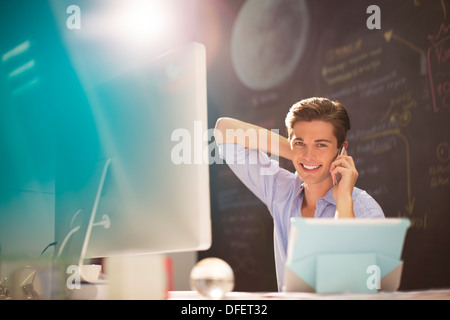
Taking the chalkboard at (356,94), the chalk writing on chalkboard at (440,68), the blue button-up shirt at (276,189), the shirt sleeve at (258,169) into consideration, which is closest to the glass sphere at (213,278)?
the blue button-up shirt at (276,189)

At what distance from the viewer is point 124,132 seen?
1.00 m

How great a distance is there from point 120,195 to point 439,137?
1598 millimetres

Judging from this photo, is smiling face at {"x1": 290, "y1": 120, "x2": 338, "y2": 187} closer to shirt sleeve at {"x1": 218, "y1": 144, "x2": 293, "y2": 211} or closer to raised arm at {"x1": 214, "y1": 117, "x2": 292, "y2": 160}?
raised arm at {"x1": 214, "y1": 117, "x2": 292, "y2": 160}

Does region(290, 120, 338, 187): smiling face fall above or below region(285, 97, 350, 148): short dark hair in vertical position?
below

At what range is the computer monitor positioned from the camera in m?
0.89

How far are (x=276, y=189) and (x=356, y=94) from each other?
964mm

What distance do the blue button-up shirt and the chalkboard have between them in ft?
2.16

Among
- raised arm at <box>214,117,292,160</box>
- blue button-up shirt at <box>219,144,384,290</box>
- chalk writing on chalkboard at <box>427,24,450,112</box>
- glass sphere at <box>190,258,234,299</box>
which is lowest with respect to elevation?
glass sphere at <box>190,258,234,299</box>

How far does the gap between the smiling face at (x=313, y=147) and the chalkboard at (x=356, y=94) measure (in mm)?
708

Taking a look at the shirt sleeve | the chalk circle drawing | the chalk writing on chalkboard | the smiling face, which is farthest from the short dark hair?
the chalk circle drawing

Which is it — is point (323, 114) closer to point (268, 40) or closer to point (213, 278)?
point (213, 278)

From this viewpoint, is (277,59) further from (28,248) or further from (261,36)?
(28,248)
